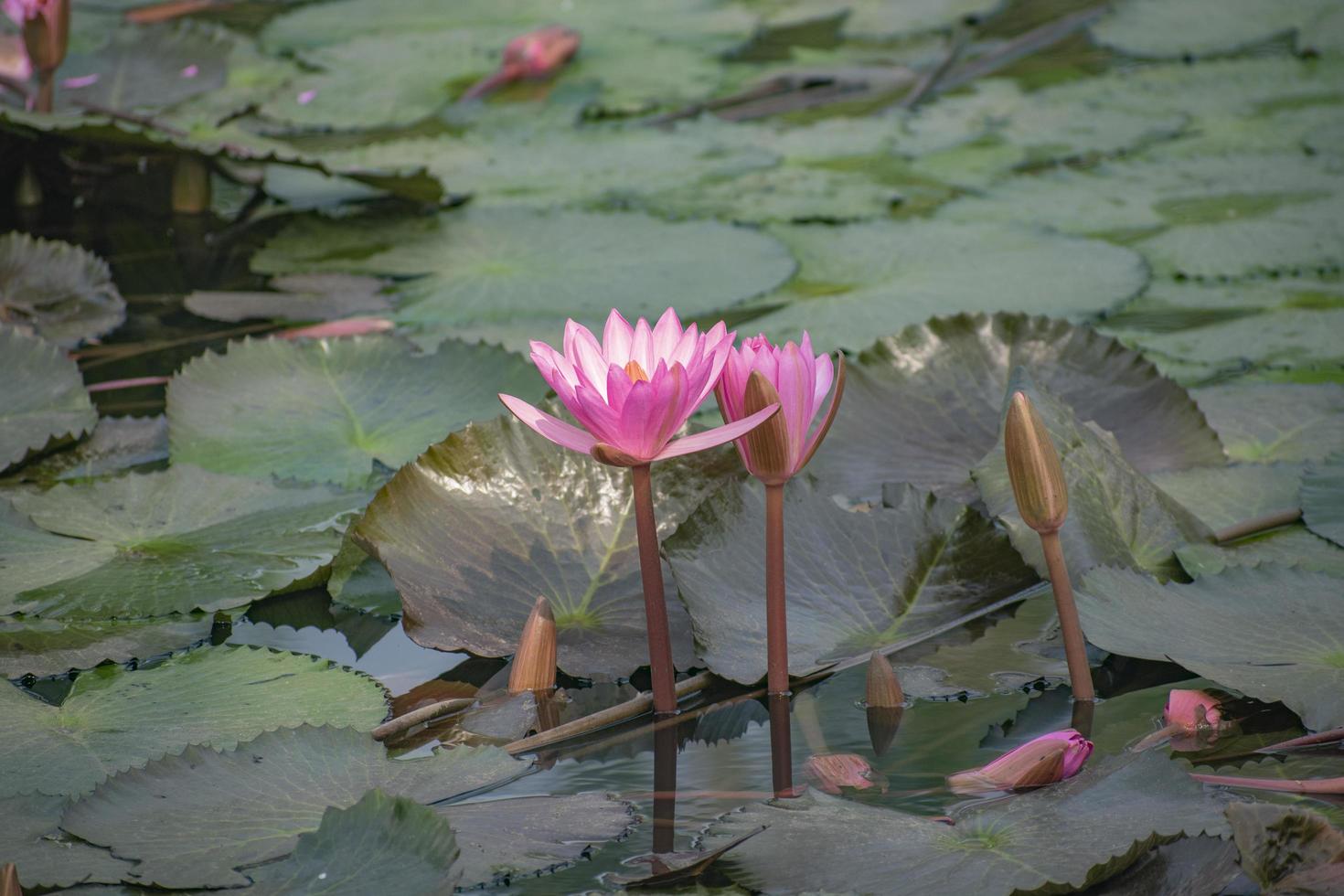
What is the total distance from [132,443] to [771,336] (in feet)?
2.95

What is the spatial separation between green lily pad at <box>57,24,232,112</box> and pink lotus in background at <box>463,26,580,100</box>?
0.83 meters

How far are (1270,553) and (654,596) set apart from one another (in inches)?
26.4

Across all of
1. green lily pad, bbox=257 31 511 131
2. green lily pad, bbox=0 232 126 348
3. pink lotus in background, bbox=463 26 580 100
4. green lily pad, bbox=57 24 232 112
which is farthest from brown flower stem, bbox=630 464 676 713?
pink lotus in background, bbox=463 26 580 100

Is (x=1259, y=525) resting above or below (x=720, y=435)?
below

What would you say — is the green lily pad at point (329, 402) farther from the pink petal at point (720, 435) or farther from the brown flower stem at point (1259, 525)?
the brown flower stem at point (1259, 525)

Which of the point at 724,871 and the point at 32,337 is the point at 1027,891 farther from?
the point at 32,337

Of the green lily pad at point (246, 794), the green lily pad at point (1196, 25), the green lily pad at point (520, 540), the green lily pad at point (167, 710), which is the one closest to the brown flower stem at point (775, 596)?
the green lily pad at point (520, 540)

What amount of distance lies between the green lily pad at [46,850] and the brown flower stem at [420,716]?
24 cm

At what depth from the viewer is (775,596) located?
1.05 metres

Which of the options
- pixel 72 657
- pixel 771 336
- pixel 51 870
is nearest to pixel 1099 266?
pixel 771 336

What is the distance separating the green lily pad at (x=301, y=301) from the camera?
7.22 feet

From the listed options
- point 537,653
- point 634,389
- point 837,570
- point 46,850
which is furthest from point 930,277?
point 46,850

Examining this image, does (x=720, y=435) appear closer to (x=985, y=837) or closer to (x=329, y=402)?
(x=985, y=837)

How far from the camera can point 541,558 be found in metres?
1.28
